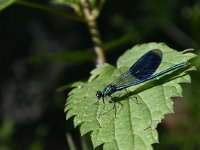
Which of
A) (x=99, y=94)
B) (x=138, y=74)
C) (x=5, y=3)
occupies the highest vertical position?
(x=5, y=3)

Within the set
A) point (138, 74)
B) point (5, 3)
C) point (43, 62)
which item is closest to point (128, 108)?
point (138, 74)

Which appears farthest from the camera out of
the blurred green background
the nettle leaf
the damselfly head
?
the blurred green background

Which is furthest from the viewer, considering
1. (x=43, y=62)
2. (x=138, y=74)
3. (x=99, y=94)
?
(x=43, y=62)

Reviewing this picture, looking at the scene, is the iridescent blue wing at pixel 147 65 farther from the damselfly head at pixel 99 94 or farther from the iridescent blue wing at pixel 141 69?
the damselfly head at pixel 99 94

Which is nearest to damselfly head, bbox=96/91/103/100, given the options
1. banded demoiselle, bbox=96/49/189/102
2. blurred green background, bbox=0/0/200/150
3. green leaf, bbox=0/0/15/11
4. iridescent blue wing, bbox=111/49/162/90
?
banded demoiselle, bbox=96/49/189/102

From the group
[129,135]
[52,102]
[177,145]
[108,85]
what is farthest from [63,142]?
[129,135]

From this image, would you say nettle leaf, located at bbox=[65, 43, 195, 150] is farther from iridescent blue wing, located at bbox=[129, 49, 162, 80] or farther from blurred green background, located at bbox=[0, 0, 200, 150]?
blurred green background, located at bbox=[0, 0, 200, 150]

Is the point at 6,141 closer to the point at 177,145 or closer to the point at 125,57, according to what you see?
the point at 177,145

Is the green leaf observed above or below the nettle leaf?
above

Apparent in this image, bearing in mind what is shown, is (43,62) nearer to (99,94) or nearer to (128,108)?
(99,94)
